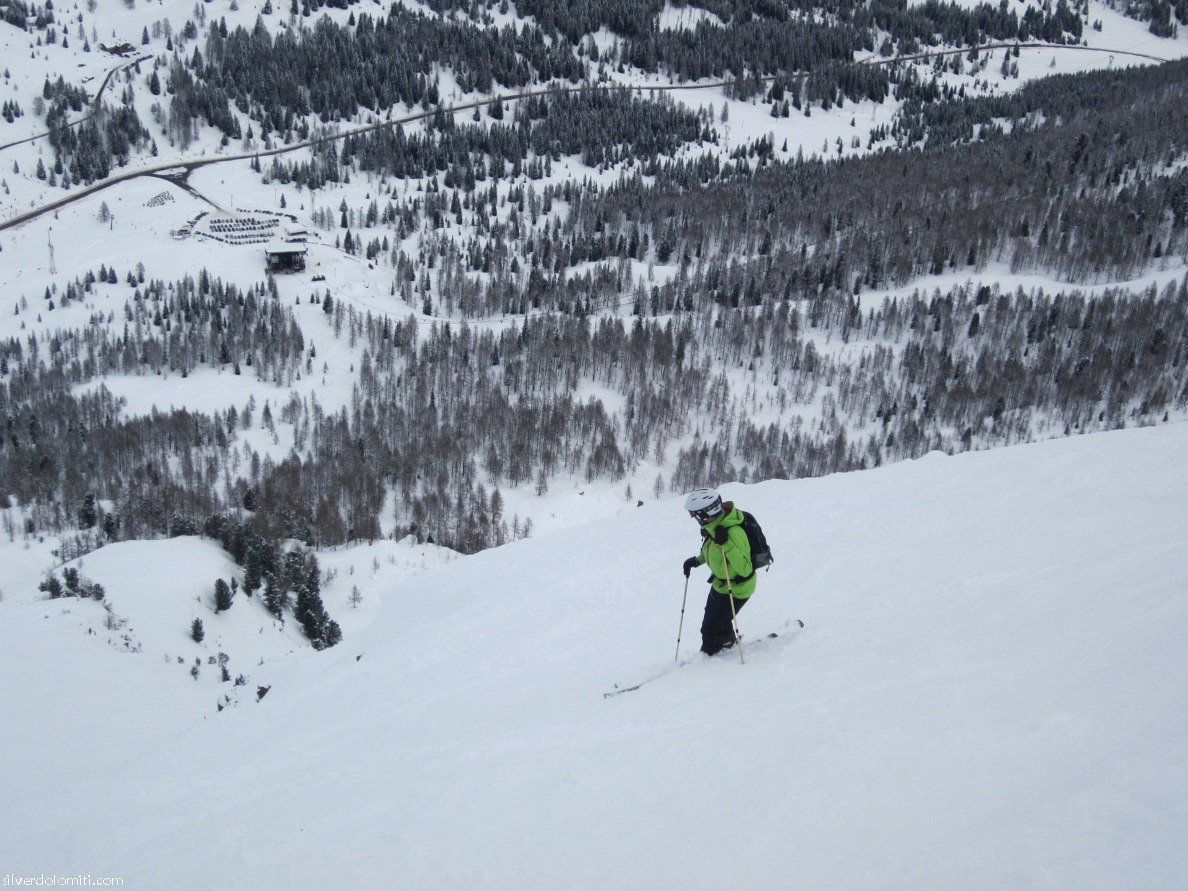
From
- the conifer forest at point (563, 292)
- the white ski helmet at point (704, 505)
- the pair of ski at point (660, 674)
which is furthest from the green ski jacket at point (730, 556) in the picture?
the conifer forest at point (563, 292)

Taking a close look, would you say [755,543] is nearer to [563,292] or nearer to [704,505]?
[704,505]

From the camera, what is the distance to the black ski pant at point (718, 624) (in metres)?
12.2

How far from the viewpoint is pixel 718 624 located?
40.7 ft

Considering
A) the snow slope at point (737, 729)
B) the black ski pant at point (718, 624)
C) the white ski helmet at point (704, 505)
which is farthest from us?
the black ski pant at point (718, 624)

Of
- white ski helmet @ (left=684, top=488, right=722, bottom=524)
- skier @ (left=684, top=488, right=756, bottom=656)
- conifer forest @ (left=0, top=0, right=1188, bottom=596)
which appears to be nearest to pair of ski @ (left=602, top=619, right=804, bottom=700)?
skier @ (left=684, top=488, right=756, bottom=656)

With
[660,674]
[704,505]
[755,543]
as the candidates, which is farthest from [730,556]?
[660,674]

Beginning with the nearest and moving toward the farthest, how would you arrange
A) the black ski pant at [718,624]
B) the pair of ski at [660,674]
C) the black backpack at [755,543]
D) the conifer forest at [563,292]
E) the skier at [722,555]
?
the skier at [722,555], the black backpack at [755,543], the pair of ski at [660,674], the black ski pant at [718,624], the conifer forest at [563,292]

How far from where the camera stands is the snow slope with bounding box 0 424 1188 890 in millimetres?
6703

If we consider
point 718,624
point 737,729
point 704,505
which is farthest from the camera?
point 718,624

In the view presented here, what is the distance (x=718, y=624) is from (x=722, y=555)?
4.26ft

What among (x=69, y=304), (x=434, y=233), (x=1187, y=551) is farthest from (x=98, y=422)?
(x=1187, y=551)

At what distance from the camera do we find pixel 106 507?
5672 centimetres

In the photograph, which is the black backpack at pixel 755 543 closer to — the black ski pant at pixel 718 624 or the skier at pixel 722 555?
the skier at pixel 722 555

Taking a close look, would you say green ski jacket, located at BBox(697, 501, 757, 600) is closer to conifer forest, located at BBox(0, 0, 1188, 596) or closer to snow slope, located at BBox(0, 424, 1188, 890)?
snow slope, located at BBox(0, 424, 1188, 890)
